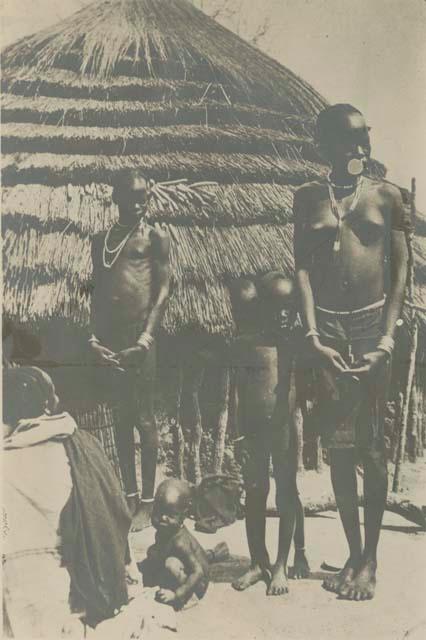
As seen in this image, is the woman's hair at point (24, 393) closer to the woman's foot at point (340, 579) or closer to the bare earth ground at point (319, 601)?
the bare earth ground at point (319, 601)

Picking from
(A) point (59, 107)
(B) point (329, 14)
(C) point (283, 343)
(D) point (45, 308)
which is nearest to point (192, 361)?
(C) point (283, 343)

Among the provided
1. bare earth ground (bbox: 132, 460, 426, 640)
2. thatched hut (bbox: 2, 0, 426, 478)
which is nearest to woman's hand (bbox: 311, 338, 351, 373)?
thatched hut (bbox: 2, 0, 426, 478)

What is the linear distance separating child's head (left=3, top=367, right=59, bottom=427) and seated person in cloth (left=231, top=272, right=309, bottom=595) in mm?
996

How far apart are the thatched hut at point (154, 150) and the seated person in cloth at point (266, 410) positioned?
0.37 feet

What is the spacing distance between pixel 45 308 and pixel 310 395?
1.46 m

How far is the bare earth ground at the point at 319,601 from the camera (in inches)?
161

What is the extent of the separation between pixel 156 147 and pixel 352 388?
5.41ft

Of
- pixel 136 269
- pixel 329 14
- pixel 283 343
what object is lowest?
pixel 283 343

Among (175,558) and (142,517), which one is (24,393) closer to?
(142,517)

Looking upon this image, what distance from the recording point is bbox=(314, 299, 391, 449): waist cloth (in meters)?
4.18

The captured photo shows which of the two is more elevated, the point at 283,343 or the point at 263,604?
the point at 283,343

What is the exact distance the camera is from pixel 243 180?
4246mm

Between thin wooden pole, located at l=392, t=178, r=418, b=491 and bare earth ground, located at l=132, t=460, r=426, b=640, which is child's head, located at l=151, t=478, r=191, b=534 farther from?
thin wooden pole, located at l=392, t=178, r=418, b=491

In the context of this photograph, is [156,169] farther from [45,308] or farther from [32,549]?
[32,549]
